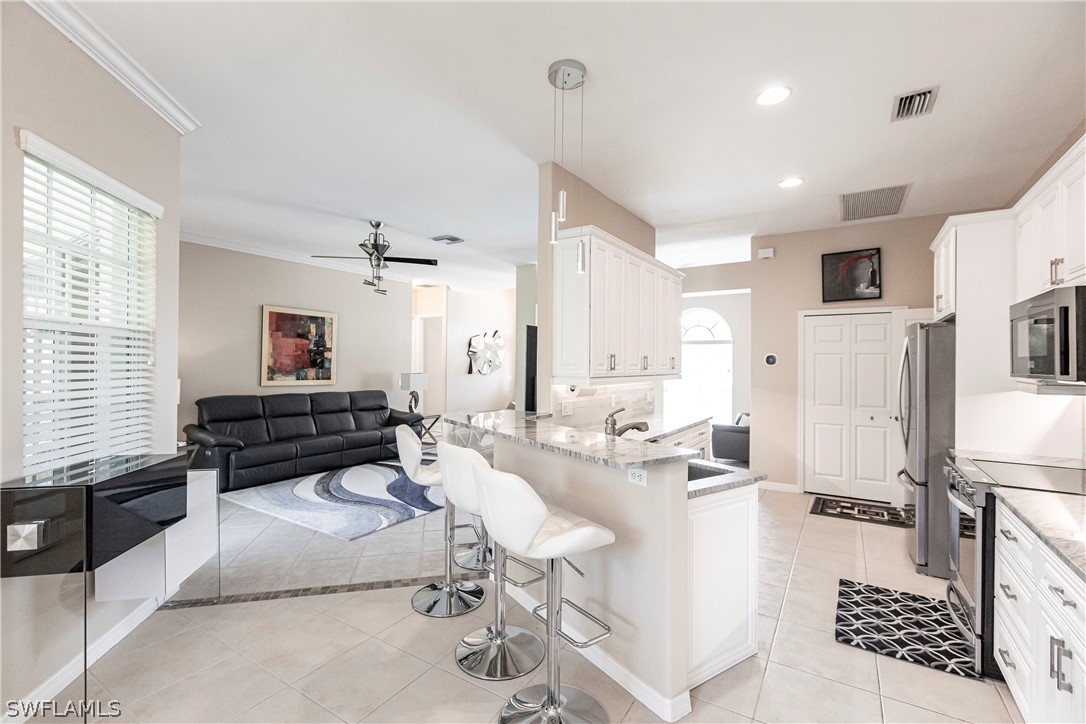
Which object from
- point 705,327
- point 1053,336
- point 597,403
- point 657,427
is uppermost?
point 705,327

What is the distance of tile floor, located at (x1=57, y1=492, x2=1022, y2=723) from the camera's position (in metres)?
1.94

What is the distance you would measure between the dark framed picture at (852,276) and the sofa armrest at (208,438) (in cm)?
656

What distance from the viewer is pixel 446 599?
2775mm

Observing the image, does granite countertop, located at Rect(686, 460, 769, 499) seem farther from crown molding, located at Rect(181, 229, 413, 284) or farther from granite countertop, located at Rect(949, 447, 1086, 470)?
crown molding, located at Rect(181, 229, 413, 284)

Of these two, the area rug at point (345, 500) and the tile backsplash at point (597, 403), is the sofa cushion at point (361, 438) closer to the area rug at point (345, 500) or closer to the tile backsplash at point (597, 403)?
the area rug at point (345, 500)

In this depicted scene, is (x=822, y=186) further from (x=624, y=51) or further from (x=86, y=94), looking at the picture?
(x=86, y=94)

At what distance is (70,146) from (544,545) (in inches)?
105

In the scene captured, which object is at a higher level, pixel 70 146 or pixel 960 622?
pixel 70 146

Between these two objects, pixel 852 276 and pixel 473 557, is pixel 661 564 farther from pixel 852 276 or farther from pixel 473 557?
pixel 852 276

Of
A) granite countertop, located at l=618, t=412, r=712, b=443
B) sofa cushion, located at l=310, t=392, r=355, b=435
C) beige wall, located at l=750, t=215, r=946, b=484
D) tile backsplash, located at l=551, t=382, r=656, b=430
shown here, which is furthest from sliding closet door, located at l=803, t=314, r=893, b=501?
sofa cushion, located at l=310, t=392, r=355, b=435

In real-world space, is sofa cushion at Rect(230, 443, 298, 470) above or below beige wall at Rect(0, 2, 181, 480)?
below

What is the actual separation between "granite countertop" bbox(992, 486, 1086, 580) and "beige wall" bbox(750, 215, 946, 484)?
11.0 ft

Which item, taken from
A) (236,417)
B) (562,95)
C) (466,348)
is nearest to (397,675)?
(562,95)

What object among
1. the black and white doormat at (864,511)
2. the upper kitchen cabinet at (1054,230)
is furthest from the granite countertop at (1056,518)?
the black and white doormat at (864,511)
